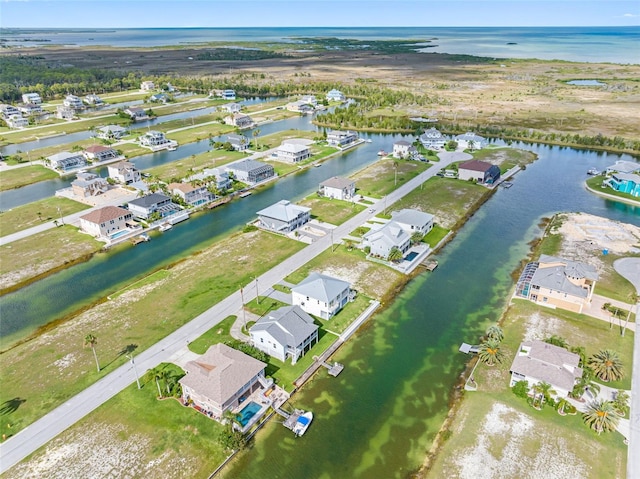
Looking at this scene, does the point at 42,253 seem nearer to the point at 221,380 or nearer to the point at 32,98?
the point at 221,380

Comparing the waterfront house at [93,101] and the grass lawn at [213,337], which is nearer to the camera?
the grass lawn at [213,337]

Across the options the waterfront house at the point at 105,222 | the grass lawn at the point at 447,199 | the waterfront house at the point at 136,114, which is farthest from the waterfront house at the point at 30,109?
the grass lawn at the point at 447,199

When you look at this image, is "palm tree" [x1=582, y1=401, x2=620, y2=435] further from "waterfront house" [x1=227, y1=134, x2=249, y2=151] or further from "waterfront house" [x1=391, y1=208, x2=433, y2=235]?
"waterfront house" [x1=227, y1=134, x2=249, y2=151]

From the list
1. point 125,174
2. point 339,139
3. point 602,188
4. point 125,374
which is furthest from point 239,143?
point 602,188

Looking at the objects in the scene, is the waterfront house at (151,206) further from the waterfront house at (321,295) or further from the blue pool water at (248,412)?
the blue pool water at (248,412)

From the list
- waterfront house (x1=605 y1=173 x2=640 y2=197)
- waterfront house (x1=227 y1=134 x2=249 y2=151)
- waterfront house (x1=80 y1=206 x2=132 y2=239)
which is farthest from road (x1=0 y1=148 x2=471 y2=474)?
waterfront house (x1=605 y1=173 x2=640 y2=197)

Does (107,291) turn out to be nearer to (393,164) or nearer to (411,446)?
(411,446)
